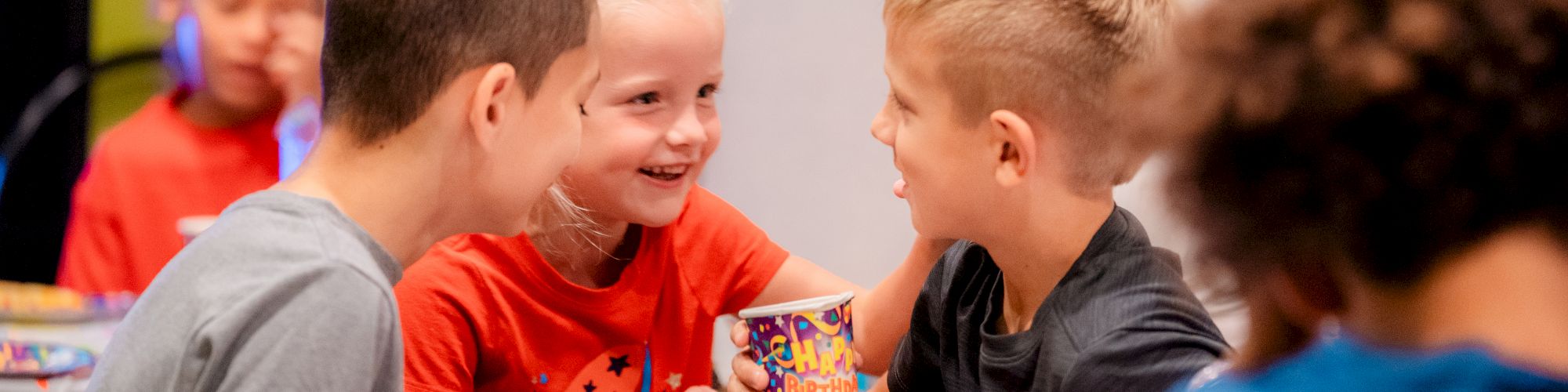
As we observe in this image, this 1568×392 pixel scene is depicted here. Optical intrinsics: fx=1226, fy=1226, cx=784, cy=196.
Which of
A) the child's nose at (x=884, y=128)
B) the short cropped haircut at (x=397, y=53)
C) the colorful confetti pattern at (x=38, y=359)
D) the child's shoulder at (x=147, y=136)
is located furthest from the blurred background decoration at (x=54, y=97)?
the child's nose at (x=884, y=128)

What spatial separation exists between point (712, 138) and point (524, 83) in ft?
1.43

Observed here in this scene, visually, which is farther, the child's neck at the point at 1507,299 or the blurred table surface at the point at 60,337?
the blurred table surface at the point at 60,337

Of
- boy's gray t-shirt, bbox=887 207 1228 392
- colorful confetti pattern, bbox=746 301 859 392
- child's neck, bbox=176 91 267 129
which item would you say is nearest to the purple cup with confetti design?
colorful confetti pattern, bbox=746 301 859 392

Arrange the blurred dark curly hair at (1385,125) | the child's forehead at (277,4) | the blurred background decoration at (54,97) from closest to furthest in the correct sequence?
the blurred dark curly hair at (1385,125), the child's forehead at (277,4), the blurred background decoration at (54,97)

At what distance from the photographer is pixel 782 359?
1090 millimetres

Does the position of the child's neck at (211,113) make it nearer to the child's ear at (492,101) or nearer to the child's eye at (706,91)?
the child's eye at (706,91)

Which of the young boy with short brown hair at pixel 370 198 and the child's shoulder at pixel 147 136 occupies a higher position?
the young boy with short brown hair at pixel 370 198

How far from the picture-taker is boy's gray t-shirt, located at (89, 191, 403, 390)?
0.81 metres

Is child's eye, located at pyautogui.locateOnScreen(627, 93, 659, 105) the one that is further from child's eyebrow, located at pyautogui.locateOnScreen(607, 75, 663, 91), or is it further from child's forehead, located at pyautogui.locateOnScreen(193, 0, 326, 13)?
child's forehead, located at pyautogui.locateOnScreen(193, 0, 326, 13)

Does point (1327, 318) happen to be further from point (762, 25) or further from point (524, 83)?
point (762, 25)

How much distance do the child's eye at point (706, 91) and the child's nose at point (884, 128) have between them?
0.29 metres

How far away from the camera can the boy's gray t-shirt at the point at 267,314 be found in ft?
2.66

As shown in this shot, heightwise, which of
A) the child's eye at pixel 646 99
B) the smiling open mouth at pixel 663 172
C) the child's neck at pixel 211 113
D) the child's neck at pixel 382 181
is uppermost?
the child's eye at pixel 646 99

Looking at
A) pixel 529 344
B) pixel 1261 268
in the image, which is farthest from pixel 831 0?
pixel 1261 268
